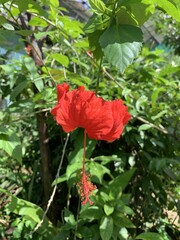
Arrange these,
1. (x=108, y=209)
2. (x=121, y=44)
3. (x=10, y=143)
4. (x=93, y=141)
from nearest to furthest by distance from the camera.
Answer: (x=121, y=44) → (x=10, y=143) → (x=108, y=209) → (x=93, y=141)

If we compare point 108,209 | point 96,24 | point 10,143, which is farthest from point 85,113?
point 108,209

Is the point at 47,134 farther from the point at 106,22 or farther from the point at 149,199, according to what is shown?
the point at 106,22

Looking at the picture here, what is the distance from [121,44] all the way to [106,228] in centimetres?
55

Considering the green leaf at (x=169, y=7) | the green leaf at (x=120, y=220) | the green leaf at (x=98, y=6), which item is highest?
the green leaf at (x=169, y=7)

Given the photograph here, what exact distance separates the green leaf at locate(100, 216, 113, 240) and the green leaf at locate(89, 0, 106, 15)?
22.1 inches

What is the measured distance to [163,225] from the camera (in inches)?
58.2

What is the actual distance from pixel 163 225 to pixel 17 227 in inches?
24.4

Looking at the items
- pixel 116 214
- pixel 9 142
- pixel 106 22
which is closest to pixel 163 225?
pixel 116 214

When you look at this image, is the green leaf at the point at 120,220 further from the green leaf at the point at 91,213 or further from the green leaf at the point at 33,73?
the green leaf at the point at 33,73

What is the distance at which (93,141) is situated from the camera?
41.4 inches

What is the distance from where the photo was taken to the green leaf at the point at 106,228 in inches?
35.3

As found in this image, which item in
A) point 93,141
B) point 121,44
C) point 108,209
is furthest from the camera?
point 93,141

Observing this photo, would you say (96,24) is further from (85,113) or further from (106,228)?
(106,228)

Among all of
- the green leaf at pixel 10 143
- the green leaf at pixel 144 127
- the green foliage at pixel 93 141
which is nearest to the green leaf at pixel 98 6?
the green foliage at pixel 93 141
